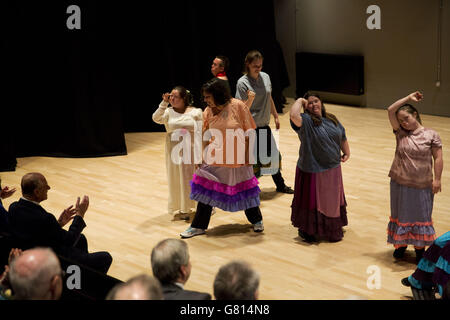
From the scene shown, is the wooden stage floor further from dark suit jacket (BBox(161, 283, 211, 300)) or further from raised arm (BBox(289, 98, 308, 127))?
dark suit jacket (BBox(161, 283, 211, 300))

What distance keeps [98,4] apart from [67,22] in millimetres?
519

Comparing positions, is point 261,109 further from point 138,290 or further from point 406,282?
point 138,290

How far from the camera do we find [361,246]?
17.5ft

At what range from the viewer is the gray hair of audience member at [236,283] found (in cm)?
293

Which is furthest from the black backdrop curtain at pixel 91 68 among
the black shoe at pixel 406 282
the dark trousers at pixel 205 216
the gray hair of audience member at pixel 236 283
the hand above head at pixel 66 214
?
the gray hair of audience member at pixel 236 283

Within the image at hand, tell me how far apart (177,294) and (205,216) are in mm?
2563

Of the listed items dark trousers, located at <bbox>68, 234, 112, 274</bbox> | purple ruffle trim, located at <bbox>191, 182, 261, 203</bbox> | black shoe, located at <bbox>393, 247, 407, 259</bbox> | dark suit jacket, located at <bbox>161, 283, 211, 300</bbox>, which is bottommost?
black shoe, located at <bbox>393, 247, 407, 259</bbox>

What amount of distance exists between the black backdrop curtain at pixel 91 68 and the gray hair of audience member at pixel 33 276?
5233 mm

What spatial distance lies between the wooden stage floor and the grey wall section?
130 cm

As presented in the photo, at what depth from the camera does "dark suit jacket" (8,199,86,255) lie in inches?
165

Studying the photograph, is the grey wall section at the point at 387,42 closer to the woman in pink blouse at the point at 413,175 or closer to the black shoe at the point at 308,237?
the black shoe at the point at 308,237

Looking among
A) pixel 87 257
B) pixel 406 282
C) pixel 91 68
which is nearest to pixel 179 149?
pixel 87 257

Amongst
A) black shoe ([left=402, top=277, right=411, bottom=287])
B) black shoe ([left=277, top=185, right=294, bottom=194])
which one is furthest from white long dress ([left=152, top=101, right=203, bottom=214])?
black shoe ([left=402, top=277, right=411, bottom=287])
